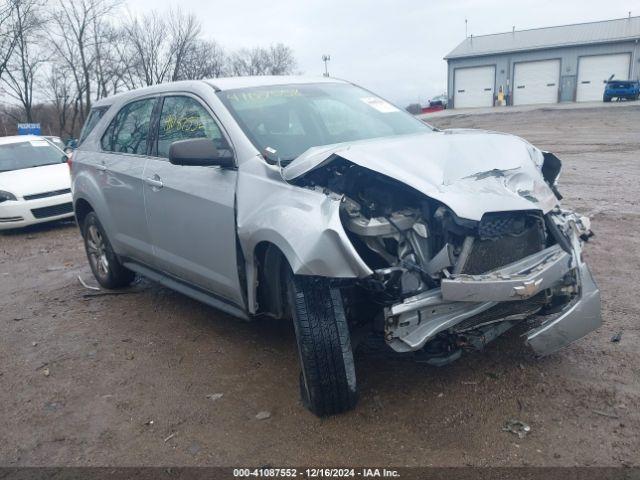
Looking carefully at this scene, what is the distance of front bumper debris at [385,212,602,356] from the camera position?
265 centimetres

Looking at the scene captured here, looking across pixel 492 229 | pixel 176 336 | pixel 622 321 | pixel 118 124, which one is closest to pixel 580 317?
pixel 492 229

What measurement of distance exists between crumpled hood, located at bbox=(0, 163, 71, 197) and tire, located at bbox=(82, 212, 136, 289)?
12.1 feet

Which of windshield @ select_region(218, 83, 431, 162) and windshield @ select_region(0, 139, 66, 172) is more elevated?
windshield @ select_region(218, 83, 431, 162)

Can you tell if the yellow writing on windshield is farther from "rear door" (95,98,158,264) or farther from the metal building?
the metal building

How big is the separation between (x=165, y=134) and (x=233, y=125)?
916 millimetres

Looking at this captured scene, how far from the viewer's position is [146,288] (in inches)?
221

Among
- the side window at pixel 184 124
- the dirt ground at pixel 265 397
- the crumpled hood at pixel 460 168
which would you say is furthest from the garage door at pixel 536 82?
the crumpled hood at pixel 460 168

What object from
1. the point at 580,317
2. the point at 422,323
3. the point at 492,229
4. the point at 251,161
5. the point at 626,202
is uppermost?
the point at 251,161

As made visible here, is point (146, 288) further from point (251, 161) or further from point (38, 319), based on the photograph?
point (251, 161)

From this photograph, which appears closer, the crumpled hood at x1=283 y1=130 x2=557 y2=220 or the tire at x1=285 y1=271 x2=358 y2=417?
the crumpled hood at x1=283 y1=130 x2=557 y2=220

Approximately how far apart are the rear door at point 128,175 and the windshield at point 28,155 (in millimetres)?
5761

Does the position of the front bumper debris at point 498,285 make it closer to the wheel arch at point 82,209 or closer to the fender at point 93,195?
the fender at point 93,195

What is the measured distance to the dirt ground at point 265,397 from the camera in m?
2.79

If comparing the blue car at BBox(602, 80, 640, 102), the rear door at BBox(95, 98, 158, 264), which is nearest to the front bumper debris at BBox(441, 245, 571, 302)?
the rear door at BBox(95, 98, 158, 264)
